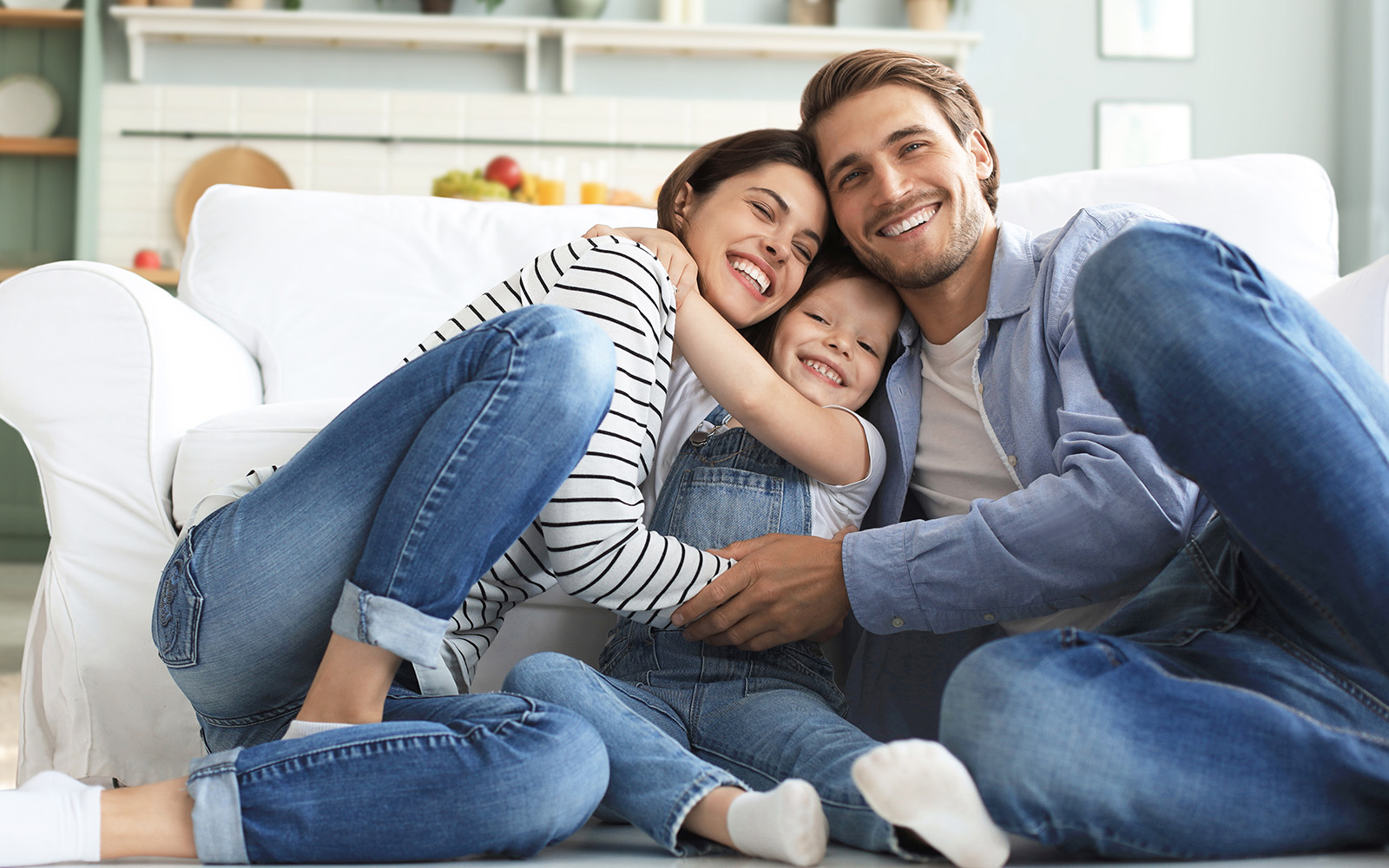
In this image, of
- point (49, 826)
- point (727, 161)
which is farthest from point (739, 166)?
point (49, 826)

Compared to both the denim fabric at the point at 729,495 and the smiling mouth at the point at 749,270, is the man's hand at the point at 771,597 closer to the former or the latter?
the denim fabric at the point at 729,495

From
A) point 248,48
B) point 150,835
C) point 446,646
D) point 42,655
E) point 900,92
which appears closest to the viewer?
point 150,835

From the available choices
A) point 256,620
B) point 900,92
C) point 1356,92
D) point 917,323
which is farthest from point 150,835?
point 1356,92

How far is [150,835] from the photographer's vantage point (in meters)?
0.75

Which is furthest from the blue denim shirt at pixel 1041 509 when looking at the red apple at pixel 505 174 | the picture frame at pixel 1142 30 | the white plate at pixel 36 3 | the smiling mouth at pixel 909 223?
the white plate at pixel 36 3

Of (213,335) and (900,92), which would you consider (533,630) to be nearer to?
(213,335)

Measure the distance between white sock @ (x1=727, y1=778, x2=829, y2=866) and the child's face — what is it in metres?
0.59

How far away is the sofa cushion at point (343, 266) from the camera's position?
5.34ft

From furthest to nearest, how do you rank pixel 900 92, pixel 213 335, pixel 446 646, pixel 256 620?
pixel 213 335
pixel 900 92
pixel 446 646
pixel 256 620

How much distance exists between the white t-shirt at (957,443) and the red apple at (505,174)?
7.55 feet

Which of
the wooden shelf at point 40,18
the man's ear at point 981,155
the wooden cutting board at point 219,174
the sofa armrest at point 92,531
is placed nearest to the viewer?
the sofa armrest at point 92,531

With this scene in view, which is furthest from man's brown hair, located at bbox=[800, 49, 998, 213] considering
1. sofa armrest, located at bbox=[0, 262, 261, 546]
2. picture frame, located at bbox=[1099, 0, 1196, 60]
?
picture frame, located at bbox=[1099, 0, 1196, 60]

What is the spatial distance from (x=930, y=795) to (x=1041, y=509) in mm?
400

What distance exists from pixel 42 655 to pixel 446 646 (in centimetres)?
50
